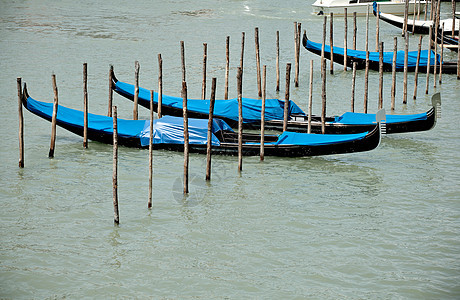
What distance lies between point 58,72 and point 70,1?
1817cm

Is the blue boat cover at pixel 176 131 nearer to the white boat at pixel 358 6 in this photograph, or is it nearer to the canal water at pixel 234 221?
the canal water at pixel 234 221

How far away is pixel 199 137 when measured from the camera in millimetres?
11008

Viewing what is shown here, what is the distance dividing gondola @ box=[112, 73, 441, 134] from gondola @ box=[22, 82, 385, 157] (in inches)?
34.6

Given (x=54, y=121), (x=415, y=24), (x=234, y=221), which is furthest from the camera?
(x=415, y=24)

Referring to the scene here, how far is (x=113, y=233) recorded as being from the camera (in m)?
8.09

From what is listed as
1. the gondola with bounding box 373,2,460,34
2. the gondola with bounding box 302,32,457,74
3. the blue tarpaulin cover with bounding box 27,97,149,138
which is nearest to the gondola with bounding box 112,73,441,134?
the blue tarpaulin cover with bounding box 27,97,149,138

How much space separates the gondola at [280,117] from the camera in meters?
11.5

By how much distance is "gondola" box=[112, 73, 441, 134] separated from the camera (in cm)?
1146

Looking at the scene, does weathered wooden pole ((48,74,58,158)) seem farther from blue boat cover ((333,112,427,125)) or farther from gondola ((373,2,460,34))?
gondola ((373,2,460,34))

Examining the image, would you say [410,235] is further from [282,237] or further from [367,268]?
[282,237]

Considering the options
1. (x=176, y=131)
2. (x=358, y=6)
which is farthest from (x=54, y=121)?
(x=358, y=6)

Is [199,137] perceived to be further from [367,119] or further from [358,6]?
[358,6]

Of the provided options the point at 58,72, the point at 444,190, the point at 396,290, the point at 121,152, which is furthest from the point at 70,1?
the point at 396,290

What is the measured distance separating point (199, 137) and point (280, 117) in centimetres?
220
